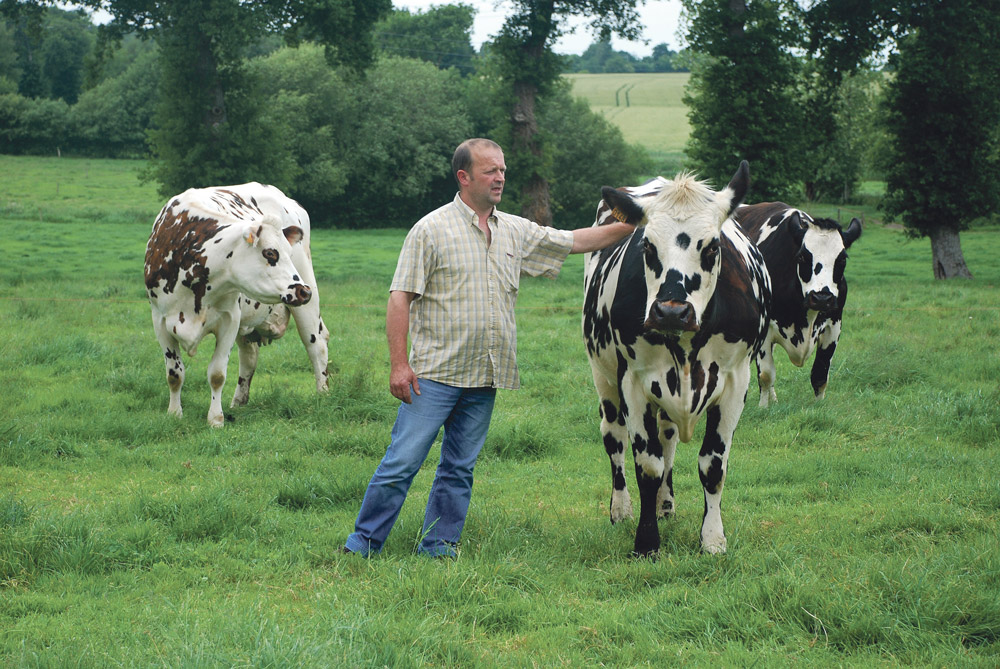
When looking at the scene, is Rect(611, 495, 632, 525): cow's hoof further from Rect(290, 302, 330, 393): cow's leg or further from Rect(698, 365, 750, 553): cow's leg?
Rect(290, 302, 330, 393): cow's leg

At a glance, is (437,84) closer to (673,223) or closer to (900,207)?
(900,207)

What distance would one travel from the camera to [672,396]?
502 centimetres

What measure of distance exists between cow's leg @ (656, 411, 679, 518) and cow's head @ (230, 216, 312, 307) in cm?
390

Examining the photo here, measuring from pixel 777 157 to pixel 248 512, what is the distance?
19.0 meters

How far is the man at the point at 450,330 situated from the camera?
4816 mm

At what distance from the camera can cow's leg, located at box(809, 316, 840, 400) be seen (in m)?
9.09

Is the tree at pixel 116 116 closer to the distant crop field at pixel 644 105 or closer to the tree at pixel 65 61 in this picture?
the tree at pixel 65 61

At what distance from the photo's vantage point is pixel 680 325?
4414 mm

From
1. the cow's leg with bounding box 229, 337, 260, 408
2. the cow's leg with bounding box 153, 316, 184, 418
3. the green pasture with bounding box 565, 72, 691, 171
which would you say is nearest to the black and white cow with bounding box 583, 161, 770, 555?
the cow's leg with bounding box 153, 316, 184, 418

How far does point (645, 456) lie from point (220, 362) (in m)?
4.87

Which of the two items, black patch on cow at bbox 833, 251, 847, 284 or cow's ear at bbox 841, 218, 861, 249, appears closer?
black patch on cow at bbox 833, 251, 847, 284

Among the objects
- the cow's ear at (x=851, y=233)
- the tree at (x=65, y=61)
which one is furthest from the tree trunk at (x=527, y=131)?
the tree at (x=65, y=61)

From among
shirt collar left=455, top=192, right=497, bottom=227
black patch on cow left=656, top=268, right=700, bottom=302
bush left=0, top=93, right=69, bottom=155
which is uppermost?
bush left=0, top=93, right=69, bottom=155

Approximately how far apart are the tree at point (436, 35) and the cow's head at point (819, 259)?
218 ft
